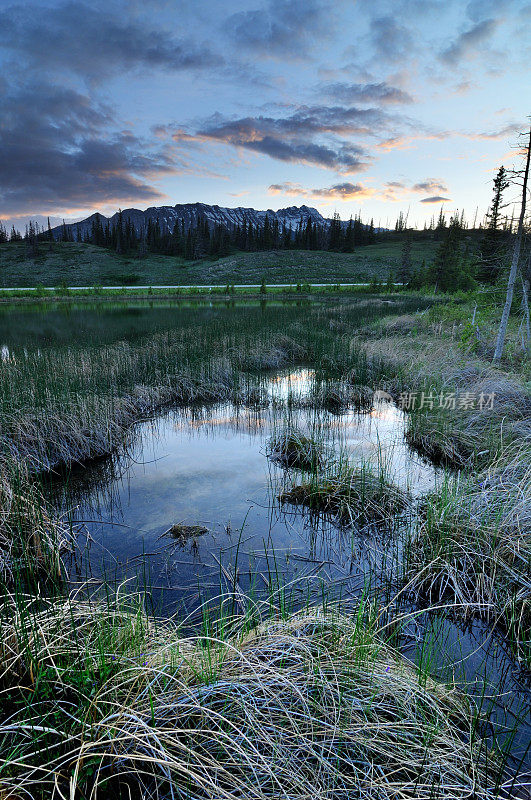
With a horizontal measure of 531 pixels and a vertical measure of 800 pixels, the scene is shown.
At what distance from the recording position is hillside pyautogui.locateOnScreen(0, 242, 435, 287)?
227 feet

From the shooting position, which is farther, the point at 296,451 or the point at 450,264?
the point at 450,264

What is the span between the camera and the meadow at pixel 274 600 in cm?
201

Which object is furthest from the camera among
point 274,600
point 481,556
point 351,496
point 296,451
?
point 296,451

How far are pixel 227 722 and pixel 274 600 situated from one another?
1.54m

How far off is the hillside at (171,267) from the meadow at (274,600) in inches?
2421

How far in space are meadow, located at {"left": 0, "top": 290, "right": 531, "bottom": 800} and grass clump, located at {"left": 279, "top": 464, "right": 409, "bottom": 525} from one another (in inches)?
1.4

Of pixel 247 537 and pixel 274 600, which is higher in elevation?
pixel 274 600

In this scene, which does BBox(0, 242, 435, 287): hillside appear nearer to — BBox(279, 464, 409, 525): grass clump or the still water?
the still water

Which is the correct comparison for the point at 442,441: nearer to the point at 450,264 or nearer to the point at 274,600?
the point at 274,600

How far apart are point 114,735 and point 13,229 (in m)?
169

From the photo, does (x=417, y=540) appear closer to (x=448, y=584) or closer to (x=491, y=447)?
(x=448, y=584)

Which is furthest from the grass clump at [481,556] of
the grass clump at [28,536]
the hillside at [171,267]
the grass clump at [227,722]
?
the hillside at [171,267]

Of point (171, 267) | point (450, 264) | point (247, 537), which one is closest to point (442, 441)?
point (247, 537)

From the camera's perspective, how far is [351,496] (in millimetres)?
5363
